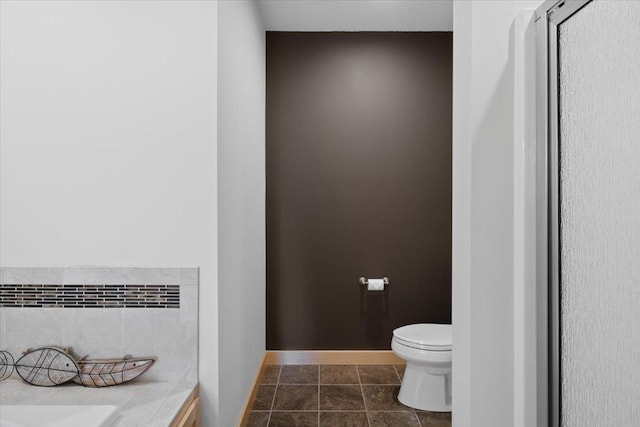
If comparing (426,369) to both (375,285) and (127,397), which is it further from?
(127,397)

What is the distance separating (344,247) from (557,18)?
2.51 metres

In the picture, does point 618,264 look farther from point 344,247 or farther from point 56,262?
point 344,247

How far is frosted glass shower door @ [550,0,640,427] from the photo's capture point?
2.88 ft

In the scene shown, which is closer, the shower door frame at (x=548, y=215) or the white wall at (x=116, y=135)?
the shower door frame at (x=548, y=215)

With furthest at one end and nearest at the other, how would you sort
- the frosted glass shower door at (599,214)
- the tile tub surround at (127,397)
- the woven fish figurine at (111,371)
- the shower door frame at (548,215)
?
1. the woven fish figurine at (111,371)
2. the tile tub surround at (127,397)
3. the shower door frame at (548,215)
4. the frosted glass shower door at (599,214)

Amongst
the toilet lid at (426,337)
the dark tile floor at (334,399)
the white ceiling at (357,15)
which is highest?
the white ceiling at (357,15)

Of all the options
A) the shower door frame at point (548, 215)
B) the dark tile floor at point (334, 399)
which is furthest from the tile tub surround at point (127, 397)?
the shower door frame at point (548, 215)

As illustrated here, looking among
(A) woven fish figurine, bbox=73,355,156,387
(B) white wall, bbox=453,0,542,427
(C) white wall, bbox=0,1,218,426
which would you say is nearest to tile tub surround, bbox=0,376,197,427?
(A) woven fish figurine, bbox=73,355,156,387

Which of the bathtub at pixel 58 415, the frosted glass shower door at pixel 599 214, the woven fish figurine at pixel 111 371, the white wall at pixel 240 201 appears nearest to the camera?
the frosted glass shower door at pixel 599 214

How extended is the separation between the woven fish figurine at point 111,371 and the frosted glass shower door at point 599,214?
1.48 metres

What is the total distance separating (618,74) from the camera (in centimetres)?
92

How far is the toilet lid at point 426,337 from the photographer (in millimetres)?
2592

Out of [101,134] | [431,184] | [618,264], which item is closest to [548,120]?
[618,264]

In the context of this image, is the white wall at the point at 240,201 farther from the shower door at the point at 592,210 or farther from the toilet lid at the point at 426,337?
the shower door at the point at 592,210
